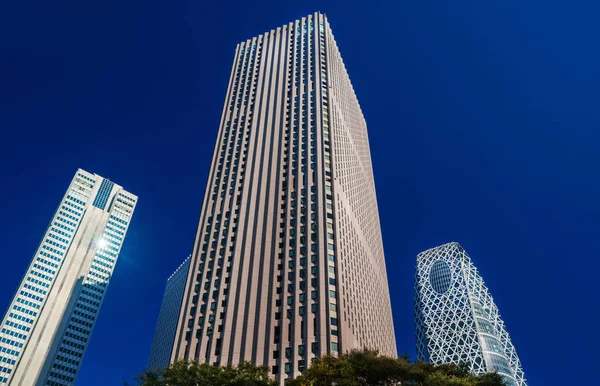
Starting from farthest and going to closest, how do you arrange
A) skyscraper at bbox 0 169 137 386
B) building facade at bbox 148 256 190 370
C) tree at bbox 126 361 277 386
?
building facade at bbox 148 256 190 370 < skyscraper at bbox 0 169 137 386 < tree at bbox 126 361 277 386

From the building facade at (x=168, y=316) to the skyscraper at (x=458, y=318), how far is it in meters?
75.7

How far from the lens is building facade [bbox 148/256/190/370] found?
151688mm

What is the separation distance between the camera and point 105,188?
189250 mm

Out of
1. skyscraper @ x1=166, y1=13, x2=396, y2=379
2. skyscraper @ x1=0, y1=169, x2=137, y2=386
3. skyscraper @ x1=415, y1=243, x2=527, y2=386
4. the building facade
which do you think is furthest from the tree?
skyscraper @ x1=0, y1=169, x2=137, y2=386

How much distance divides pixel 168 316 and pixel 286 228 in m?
110

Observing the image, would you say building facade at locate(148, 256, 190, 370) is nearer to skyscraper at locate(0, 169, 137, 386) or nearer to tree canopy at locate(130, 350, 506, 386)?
skyscraper at locate(0, 169, 137, 386)

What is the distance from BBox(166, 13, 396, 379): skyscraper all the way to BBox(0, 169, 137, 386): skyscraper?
319 ft

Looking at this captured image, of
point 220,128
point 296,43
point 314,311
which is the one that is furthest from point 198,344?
point 296,43

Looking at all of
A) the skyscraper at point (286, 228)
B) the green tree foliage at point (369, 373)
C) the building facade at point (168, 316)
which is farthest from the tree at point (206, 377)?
the building facade at point (168, 316)

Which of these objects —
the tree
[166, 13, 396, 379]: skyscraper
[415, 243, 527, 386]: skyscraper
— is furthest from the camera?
[415, 243, 527, 386]: skyscraper

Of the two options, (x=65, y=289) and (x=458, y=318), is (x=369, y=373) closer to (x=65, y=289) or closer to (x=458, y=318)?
(x=458, y=318)

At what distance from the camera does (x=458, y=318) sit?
121 metres

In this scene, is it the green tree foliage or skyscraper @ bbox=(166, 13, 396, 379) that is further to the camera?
skyscraper @ bbox=(166, 13, 396, 379)

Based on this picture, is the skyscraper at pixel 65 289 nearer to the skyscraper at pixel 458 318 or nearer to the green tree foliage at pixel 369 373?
the skyscraper at pixel 458 318
